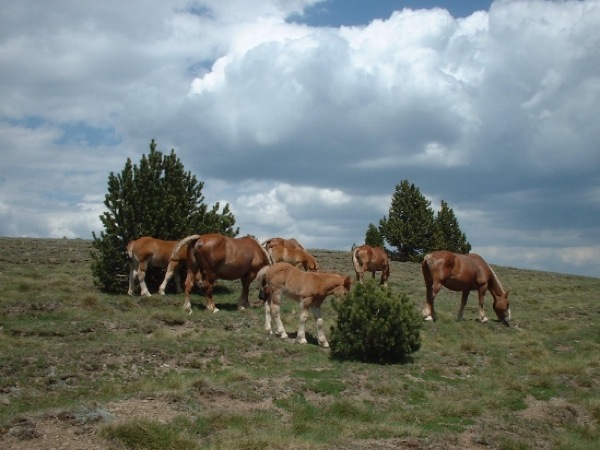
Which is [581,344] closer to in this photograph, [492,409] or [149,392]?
[492,409]

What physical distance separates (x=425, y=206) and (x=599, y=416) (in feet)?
132

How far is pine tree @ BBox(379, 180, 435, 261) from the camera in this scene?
167 ft

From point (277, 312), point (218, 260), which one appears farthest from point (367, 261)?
point (277, 312)

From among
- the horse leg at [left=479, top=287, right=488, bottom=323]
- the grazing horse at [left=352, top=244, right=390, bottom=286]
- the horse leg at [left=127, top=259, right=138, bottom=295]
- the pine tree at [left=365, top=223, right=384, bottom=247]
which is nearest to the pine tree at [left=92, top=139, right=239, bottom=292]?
the horse leg at [left=127, top=259, right=138, bottom=295]

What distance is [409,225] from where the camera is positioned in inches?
2014

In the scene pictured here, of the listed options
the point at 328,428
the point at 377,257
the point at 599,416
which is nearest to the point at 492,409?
the point at 599,416

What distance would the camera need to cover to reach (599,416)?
12.4m

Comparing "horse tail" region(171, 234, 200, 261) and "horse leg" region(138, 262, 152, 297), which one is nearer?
"horse tail" region(171, 234, 200, 261)

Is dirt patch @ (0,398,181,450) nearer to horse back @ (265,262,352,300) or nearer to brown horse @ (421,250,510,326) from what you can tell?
horse back @ (265,262,352,300)

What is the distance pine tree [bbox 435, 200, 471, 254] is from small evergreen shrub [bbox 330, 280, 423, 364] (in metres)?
36.0

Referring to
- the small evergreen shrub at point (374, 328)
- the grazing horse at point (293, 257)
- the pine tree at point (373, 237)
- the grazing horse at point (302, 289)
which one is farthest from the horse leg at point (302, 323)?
the pine tree at point (373, 237)

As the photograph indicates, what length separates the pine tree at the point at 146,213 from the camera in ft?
77.4

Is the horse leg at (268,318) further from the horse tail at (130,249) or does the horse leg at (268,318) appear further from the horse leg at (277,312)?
the horse tail at (130,249)

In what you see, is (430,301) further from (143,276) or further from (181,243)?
(143,276)
